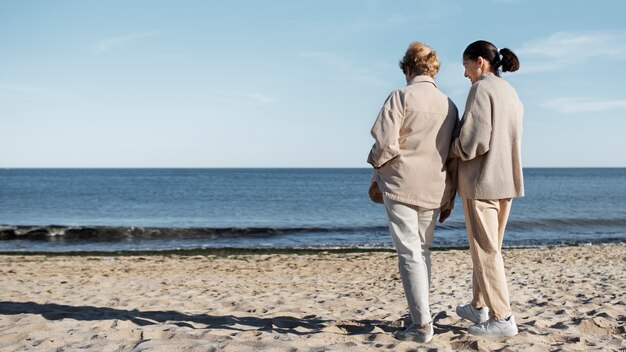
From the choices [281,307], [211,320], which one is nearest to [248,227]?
[281,307]

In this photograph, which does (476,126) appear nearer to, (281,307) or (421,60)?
(421,60)

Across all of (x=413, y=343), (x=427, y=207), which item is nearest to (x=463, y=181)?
(x=427, y=207)

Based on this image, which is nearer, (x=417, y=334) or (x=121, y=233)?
Answer: (x=417, y=334)

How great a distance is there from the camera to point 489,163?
12.2ft

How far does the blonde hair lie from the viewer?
379cm

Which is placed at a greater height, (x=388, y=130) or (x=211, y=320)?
(x=388, y=130)

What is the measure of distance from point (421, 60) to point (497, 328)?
183 cm

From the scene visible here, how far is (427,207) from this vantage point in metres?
3.75

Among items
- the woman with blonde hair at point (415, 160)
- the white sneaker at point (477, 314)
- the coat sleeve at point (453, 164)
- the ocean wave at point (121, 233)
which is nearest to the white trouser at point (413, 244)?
the woman with blonde hair at point (415, 160)

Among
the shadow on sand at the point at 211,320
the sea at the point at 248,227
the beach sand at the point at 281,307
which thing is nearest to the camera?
the beach sand at the point at 281,307

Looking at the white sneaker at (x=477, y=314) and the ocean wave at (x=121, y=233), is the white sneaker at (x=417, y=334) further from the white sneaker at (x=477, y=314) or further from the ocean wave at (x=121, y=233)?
the ocean wave at (x=121, y=233)

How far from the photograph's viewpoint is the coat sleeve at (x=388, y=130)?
3627 mm

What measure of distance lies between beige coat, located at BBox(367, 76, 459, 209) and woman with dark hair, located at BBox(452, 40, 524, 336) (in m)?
0.13

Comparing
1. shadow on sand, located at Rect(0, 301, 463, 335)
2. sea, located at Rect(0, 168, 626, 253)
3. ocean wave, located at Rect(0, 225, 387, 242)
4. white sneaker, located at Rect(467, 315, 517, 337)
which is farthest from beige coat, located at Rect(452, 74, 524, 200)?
ocean wave, located at Rect(0, 225, 387, 242)
